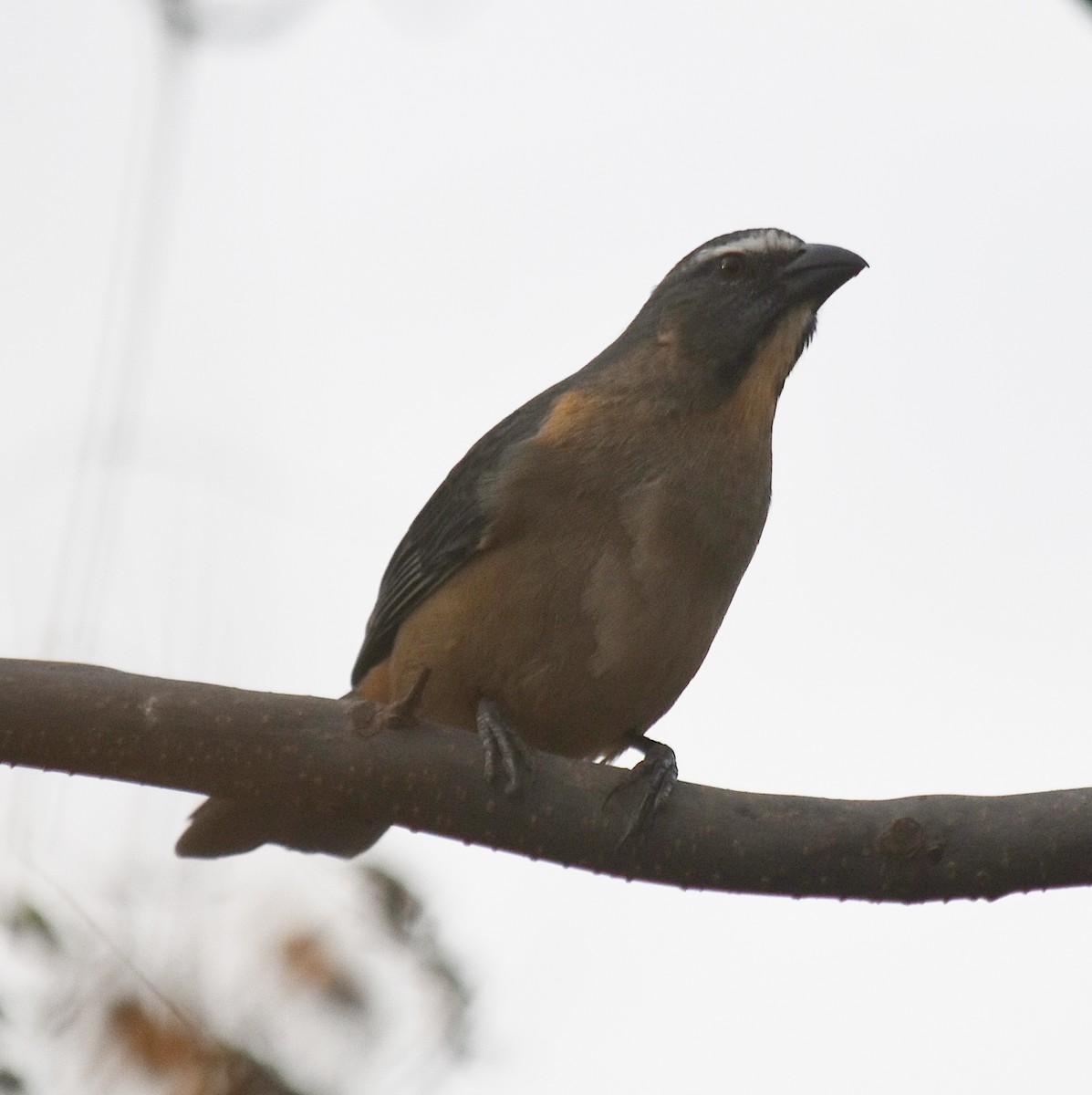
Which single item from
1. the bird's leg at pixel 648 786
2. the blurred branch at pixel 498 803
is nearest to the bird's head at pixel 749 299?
the bird's leg at pixel 648 786

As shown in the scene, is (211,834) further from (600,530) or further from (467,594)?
(600,530)

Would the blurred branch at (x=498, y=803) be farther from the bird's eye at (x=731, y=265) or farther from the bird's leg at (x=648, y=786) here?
the bird's eye at (x=731, y=265)

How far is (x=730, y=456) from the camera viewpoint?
18.1 ft

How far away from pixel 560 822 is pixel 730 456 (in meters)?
1.73

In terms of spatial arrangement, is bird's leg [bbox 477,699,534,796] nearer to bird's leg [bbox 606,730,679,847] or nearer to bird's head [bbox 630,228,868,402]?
bird's leg [bbox 606,730,679,847]

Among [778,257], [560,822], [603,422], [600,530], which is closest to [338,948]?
[560,822]

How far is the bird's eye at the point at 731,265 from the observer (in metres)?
6.07

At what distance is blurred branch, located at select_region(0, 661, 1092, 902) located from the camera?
3.90 meters

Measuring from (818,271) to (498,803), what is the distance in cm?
262

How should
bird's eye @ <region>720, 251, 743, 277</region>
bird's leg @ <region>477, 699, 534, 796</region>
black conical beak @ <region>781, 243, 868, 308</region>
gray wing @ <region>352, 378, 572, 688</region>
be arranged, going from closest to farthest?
bird's leg @ <region>477, 699, 534, 796</region> → gray wing @ <region>352, 378, 572, 688</region> → black conical beak @ <region>781, 243, 868, 308</region> → bird's eye @ <region>720, 251, 743, 277</region>

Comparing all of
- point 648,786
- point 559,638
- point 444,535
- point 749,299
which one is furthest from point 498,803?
point 749,299

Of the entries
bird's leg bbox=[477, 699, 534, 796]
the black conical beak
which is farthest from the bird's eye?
bird's leg bbox=[477, 699, 534, 796]

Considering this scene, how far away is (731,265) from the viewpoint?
6.08 metres

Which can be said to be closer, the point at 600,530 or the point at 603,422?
the point at 600,530
